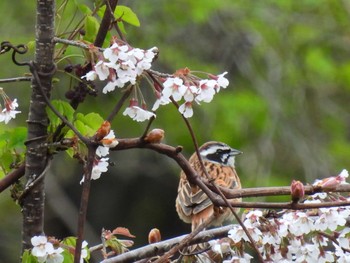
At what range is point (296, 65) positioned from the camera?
1077cm

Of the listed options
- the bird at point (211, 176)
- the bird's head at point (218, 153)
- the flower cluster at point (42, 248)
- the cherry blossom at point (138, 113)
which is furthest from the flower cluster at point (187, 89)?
the bird's head at point (218, 153)

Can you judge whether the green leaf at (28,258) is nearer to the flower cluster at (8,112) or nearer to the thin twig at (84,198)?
the thin twig at (84,198)

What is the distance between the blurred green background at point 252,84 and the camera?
33.7 ft

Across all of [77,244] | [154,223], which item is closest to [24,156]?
[77,244]

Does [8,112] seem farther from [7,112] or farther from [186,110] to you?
[186,110]

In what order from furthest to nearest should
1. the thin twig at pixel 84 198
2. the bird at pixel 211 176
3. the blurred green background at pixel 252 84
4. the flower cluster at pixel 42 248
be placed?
1. the blurred green background at pixel 252 84
2. the bird at pixel 211 176
3. the flower cluster at pixel 42 248
4. the thin twig at pixel 84 198

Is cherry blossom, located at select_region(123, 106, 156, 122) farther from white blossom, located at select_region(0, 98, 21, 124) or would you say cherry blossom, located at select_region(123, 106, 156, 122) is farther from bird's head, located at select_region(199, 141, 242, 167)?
bird's head, located at select_region(199, 141, 242, 167)

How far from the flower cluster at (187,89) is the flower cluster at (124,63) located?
8cm

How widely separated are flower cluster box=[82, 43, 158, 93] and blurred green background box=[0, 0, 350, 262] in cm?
720

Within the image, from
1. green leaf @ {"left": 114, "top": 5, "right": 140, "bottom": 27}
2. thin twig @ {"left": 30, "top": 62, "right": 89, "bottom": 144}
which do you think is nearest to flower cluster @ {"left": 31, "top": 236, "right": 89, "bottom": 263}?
thin twig @ {"left": 30, "top": 62, "right": 89, "bottom": 144}

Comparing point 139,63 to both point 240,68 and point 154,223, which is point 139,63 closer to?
point 240,68

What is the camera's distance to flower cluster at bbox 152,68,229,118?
99.7 inches

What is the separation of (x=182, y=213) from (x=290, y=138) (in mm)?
4926

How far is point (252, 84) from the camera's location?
1076 centimetres
